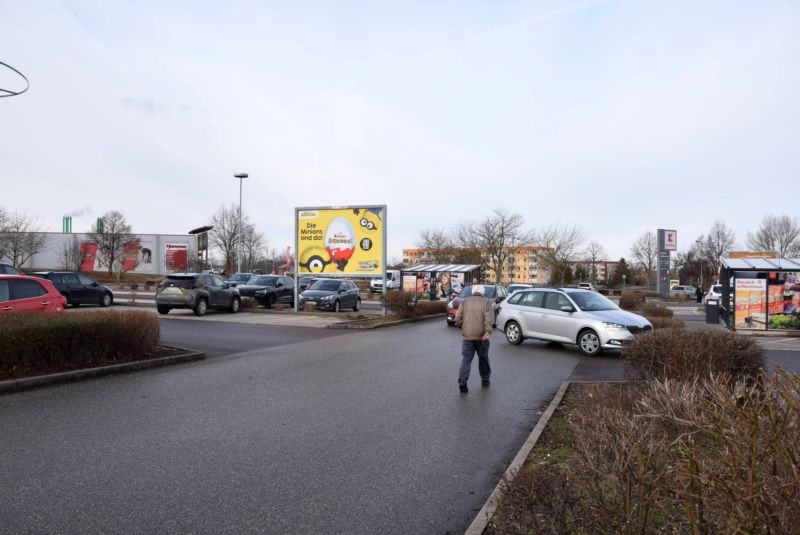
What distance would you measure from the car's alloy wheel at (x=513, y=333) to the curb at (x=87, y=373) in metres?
7.84

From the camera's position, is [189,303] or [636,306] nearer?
[189,303]

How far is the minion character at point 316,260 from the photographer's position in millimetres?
24484

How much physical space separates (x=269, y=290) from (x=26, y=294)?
15.5m

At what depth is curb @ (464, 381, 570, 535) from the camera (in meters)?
3.73

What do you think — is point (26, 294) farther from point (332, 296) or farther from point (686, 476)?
point (332, 296)

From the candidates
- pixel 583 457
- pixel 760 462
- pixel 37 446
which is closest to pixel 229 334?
pixel 37 446

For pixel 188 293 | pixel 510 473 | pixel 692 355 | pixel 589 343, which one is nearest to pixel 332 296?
pixel 188 293

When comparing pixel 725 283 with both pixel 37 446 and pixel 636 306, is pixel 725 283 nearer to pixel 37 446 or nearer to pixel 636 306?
pixel 636 306

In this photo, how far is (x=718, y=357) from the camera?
684cm

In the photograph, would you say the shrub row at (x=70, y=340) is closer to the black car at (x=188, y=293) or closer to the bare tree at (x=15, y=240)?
the black car at (x=188, y=293)

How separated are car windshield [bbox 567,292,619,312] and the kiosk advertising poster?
303 inches

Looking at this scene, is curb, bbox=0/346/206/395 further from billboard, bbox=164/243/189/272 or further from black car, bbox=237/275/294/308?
billboard, bbox=164/243/189/272

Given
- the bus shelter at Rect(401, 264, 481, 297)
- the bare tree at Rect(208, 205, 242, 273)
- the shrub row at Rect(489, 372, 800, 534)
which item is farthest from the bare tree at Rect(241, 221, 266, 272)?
the shrub row at Rect(489, 372, 800, 534)

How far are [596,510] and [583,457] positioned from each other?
11.9 inches
